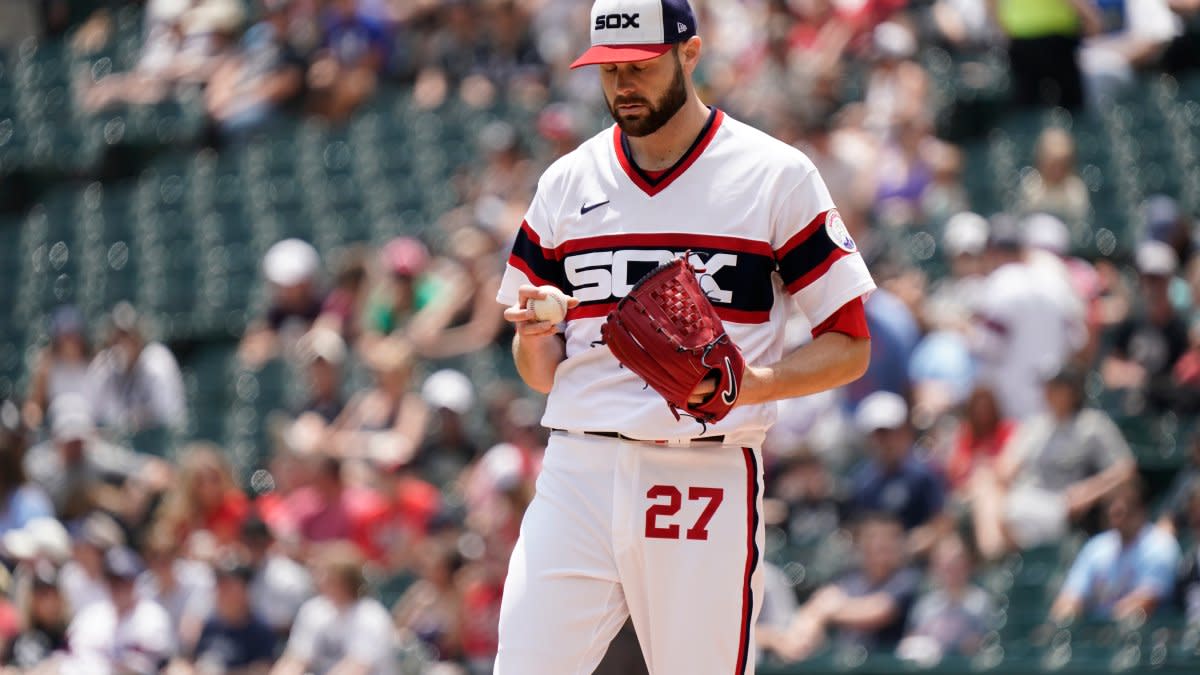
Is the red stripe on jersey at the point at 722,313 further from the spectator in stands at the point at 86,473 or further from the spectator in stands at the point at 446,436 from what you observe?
the spectator in stands at the point at 86,473

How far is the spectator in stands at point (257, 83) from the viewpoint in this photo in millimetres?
14438

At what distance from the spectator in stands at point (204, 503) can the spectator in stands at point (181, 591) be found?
291 mm

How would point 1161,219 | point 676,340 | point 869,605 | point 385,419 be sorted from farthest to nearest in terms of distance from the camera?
point 385,419 < point 1161,219 < point 869,605 < point 676,340

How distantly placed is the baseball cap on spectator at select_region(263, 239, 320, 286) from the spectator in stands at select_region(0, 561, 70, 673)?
2951 millimetres

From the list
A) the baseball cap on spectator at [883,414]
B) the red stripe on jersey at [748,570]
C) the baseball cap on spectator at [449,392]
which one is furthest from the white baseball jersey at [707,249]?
the baseball cap on spectator at [449,392]

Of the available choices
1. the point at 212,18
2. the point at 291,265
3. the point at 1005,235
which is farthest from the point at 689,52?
the point at 212,18

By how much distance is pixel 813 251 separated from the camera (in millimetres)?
4250

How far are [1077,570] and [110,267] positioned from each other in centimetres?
767

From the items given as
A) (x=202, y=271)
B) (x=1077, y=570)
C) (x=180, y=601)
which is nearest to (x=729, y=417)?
(x=1077, y=570)

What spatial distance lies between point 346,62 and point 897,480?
7.15m

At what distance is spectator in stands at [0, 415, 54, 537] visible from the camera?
978cm

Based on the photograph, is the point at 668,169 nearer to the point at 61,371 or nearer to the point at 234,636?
the point at 234,636

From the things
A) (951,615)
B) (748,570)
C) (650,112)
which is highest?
(650,112)

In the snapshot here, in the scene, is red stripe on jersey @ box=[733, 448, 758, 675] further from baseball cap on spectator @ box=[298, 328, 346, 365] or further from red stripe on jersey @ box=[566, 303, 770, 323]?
baseball cap on spectator @ box=[298, 328, 346, 365]
